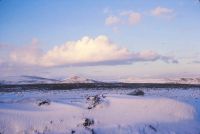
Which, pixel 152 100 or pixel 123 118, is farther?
pixel 152 100

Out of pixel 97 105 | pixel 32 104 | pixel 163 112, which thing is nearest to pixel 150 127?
pixel 163 112

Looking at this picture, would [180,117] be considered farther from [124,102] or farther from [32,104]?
[32,104]

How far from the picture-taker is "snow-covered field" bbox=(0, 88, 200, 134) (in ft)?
46.0

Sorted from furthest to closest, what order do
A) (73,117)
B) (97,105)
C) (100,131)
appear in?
(97,105) → (73,117) → (100,131)

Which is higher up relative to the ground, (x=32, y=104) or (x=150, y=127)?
(x=32, y=104)

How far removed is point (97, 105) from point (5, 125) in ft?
14.3

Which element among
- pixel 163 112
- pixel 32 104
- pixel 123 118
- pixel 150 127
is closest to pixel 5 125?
pixel 32 104

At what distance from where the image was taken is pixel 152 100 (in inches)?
651

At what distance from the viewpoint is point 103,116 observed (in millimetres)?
15008

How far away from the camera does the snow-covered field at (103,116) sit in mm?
14031

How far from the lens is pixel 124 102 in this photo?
16344mm

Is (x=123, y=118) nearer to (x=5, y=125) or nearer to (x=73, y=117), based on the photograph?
(x=73, y=117)

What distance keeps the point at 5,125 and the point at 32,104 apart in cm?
285

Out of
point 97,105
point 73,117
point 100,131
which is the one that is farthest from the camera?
point 97,105
